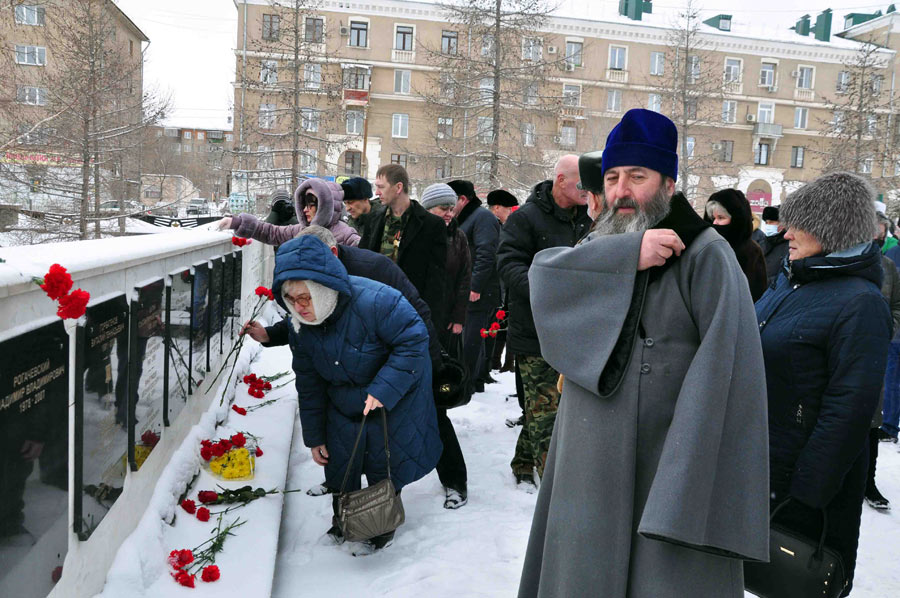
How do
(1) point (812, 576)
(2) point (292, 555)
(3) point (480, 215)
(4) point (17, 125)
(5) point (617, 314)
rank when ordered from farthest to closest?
(4) point (17, 125) → (3) point (480, 215) → (2) point (292, 555) → (1) point (812, 576) → (5) point (617, 314)

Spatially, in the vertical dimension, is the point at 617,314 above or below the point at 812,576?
above

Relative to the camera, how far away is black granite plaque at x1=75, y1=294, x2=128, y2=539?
259 centimetres

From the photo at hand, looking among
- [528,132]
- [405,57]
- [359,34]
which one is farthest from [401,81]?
[528,132]

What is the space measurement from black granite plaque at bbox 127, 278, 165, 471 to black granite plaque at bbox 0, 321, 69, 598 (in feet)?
2.84

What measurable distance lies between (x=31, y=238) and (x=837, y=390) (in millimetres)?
17420

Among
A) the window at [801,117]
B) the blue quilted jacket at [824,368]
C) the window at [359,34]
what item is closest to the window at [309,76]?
the window at [359,34]

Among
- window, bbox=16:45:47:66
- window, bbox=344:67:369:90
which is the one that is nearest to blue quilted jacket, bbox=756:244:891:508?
window, bbox=16:45:47:66

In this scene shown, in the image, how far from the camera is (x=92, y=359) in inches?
104

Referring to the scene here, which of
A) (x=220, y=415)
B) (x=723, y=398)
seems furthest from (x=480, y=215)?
(x=723, y=398)

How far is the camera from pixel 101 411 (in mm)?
2809

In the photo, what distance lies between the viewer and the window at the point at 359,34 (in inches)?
1886

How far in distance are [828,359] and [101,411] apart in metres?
2.63

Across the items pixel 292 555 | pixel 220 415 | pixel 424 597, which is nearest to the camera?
pixel 424 597

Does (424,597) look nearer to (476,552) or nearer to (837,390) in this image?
(476,552)
